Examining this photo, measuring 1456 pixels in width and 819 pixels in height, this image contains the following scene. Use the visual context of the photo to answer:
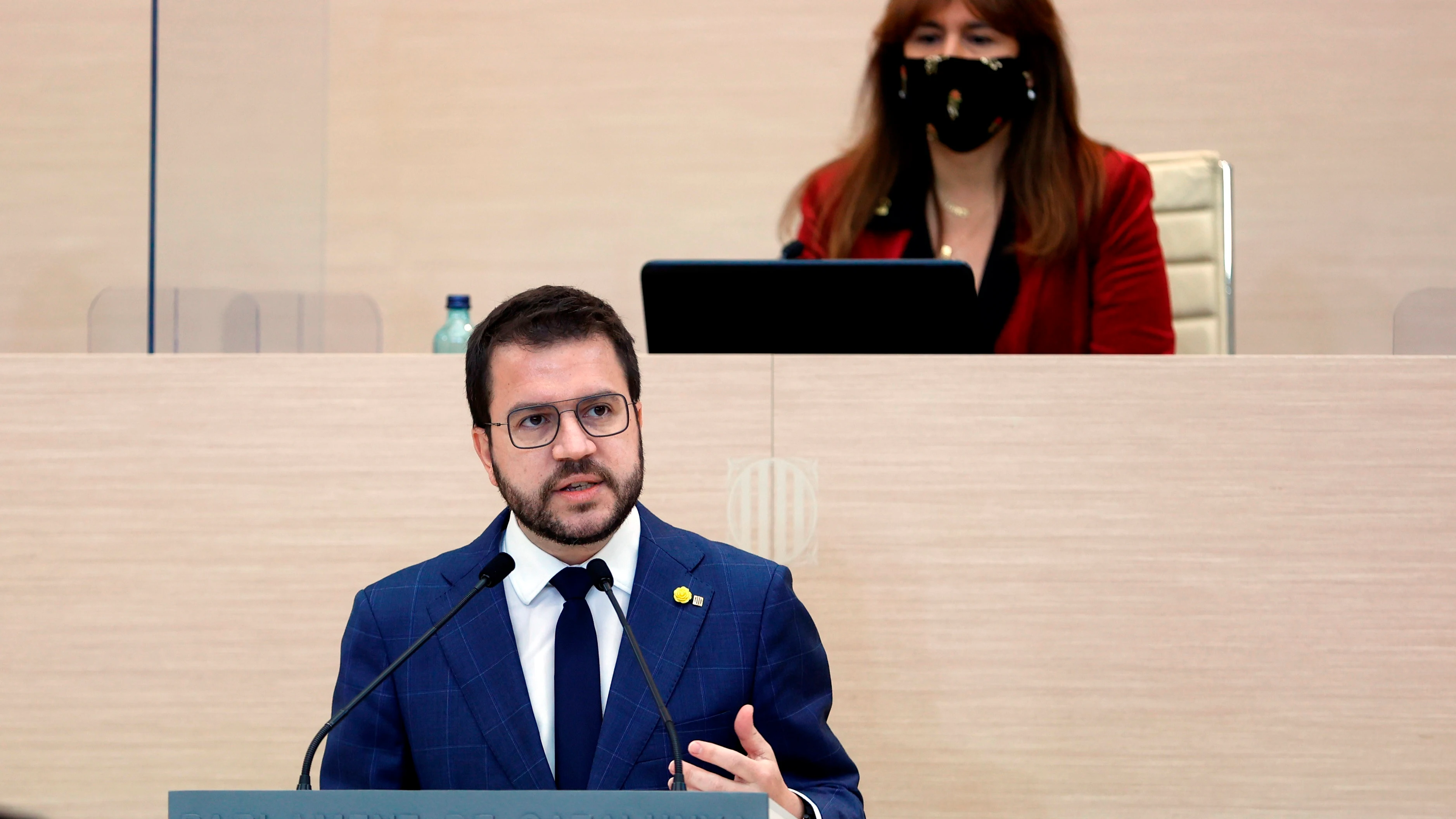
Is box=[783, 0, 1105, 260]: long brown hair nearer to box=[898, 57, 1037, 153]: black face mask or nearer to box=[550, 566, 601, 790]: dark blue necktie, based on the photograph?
box=[898, 57, 1037, 153]: black face mask

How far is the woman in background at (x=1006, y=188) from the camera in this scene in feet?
7.79

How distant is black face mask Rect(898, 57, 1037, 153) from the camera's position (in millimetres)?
2389

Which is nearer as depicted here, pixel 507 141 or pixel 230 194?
pixel 230 194

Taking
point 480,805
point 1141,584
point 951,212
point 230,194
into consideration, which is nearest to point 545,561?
point 480,805

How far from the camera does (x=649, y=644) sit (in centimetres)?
148

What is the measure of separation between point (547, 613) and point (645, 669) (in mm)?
312

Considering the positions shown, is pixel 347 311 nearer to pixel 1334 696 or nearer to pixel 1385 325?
pixel 1334 696

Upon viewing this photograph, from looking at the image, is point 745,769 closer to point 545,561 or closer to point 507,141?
point 545,561

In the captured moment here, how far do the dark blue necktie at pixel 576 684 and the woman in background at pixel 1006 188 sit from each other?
3.72ft

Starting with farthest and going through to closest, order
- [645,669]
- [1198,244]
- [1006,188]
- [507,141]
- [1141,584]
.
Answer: [507,141], [1198,244], [1006,188], [1141,584], [645,669]

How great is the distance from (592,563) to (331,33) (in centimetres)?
266

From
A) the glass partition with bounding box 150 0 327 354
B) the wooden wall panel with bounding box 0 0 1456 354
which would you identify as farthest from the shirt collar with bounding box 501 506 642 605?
the wooden wall panel with bounding box 0 0 1456 354

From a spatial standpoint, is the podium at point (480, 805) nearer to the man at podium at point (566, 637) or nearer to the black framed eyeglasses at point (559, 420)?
the man at podium at point (566, 637)

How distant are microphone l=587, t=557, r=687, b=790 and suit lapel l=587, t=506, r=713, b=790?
31mm
